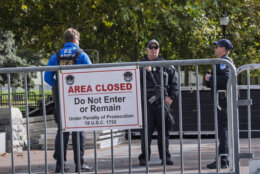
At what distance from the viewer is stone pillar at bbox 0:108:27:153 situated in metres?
10.7

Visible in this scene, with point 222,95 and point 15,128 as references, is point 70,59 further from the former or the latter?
point 15,128

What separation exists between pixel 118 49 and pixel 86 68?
12.4 metres

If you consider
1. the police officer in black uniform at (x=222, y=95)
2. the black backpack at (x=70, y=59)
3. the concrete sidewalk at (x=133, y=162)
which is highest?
the black backpack at (x=70, y=59)

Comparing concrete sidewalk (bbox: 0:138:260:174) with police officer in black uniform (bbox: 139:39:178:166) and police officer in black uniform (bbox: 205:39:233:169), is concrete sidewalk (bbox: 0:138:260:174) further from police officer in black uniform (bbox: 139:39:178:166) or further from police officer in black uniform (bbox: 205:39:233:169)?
police officer in black uniform (bbox: 139:39:178:166)

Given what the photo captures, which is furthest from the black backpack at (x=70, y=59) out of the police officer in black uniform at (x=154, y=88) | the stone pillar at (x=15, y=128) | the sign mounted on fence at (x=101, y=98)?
the stone pillar at (x=15, y=128)

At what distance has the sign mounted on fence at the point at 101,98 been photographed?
539 cm

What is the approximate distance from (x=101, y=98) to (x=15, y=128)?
A: 600 cm

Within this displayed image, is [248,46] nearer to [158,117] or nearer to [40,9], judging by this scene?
[40,9]

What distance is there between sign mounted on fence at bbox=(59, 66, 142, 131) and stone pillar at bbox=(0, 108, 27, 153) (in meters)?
5.43

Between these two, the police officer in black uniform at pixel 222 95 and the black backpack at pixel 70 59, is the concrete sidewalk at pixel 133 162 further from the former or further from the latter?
the black backpack at pixel 70 59

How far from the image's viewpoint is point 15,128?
11.0 metres

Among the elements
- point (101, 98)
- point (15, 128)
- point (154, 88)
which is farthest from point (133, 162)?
point (15, 128)

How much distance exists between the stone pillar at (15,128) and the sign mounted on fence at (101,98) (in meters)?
5.43

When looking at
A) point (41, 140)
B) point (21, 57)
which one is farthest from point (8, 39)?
point (41, 140)
